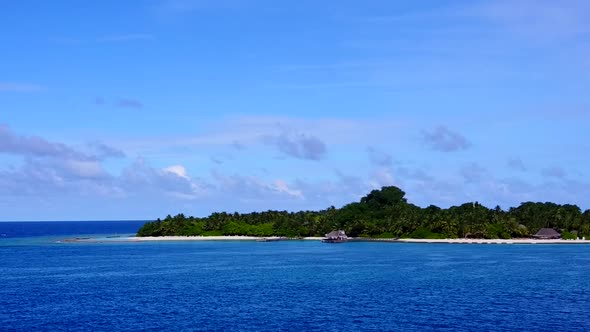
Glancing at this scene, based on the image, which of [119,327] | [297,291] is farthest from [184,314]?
[297,291]

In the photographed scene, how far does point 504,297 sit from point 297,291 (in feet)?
91.0

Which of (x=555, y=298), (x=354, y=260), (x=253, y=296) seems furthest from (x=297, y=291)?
(x=354, y=260)

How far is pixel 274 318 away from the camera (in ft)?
238

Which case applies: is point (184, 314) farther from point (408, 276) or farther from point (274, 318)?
point (408, 276)

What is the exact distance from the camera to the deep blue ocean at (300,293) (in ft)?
230

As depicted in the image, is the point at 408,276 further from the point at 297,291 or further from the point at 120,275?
the point at 120,275

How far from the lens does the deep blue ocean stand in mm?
70000

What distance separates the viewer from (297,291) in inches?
3684

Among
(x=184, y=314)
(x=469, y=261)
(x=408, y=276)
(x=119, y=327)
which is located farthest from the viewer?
(x=469, y=261)

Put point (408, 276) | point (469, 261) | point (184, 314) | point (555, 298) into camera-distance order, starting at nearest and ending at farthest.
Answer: point (184, 314) → point (555, 298) → point (408, 276) → point (469, 261)

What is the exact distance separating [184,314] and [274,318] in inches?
421

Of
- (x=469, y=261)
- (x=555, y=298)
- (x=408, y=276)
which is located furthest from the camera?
(x=469, y=261)

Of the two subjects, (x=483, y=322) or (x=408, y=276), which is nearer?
(x=483, y=322)

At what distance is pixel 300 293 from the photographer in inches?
3607
